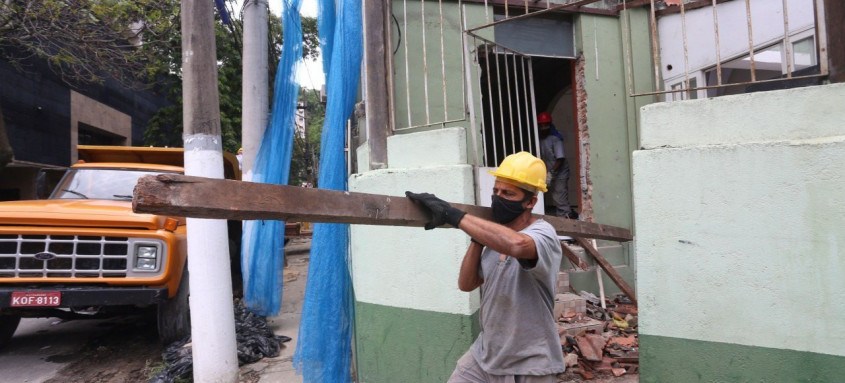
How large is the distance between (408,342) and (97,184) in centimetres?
431

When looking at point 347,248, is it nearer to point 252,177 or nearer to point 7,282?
point 252,177

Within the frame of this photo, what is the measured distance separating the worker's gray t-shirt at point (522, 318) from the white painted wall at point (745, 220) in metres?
0.88

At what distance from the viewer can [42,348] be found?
17.7 ft

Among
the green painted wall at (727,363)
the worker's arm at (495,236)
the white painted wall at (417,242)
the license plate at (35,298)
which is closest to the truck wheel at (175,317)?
the license plate at (35,298)

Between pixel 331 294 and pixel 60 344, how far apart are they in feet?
12.4

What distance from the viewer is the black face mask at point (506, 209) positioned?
2.19m

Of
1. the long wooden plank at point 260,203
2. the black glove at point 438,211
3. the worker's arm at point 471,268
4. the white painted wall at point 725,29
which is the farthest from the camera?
the white painted wall at point 725,29

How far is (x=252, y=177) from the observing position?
19.1 ft

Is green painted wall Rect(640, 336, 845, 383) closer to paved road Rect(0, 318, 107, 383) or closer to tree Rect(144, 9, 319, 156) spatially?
paved road Rect(0, 318, 107, 383)

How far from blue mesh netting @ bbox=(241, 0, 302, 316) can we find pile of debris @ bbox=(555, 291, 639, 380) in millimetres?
3168

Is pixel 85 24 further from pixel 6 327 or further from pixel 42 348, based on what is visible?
pixel 42 348

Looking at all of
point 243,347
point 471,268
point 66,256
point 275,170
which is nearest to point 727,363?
point 471,268

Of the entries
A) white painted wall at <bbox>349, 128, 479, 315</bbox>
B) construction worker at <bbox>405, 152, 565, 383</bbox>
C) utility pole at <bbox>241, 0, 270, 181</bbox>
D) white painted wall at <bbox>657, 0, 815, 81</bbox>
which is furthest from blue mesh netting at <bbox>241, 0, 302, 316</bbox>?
white painted wall at <bbox>657, 0, 815, 81</bbox>

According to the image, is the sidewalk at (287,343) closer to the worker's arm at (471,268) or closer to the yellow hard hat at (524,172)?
the worker's arm at (471,268)
